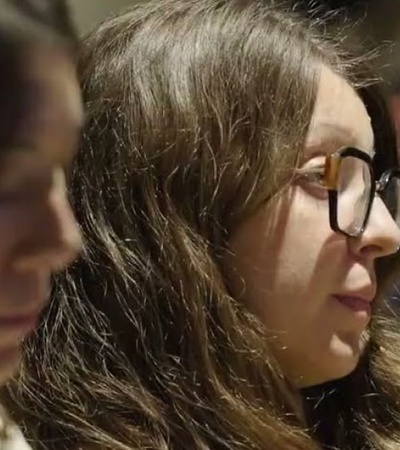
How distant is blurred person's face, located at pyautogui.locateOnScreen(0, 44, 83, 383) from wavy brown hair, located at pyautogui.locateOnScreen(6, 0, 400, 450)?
0.37 metres

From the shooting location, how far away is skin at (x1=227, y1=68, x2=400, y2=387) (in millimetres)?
842

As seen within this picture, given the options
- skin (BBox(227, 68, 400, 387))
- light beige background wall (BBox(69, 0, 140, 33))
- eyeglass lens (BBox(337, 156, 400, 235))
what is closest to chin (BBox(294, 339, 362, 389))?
skin (BBox(227, 68, 400, 387))

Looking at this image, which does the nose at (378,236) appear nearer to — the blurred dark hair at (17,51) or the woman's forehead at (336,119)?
the woman's forehead at (336,119)

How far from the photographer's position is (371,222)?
2.91 ft

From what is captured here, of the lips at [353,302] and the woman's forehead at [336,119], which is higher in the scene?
the woman's forehead at [336,119]

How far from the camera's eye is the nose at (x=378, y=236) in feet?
2.88

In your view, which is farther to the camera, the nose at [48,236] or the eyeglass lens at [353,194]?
the eyeglass lens at [353,194]

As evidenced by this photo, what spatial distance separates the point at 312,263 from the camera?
0.85 metres

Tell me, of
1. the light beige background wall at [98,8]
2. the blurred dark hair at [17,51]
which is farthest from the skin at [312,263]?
the blurred dark hair at [17,51]

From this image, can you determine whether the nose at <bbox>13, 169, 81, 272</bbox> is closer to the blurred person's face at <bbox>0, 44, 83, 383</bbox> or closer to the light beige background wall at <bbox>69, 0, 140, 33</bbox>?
the blurred person's face at <bbox>0, 44, 83, 383</bbox>

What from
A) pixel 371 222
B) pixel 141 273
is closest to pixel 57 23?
pixel 141 273

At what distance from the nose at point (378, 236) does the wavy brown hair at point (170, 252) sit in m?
0.09

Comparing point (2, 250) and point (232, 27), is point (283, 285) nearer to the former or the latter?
point (232, 27)

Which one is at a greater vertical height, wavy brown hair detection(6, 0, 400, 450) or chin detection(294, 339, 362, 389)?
wavy brown hair detection(6, 0, 400, 450)
